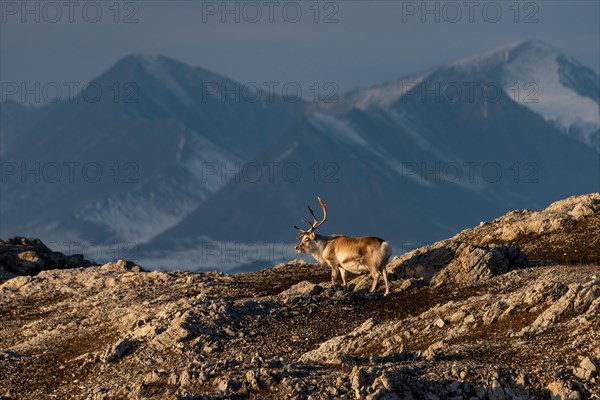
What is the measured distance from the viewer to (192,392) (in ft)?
134

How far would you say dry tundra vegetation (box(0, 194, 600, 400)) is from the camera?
40281 millimetres

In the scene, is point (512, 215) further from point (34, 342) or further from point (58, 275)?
point (34, 342)

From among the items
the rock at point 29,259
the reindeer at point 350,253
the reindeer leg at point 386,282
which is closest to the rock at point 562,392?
the reindeer at point 350,253

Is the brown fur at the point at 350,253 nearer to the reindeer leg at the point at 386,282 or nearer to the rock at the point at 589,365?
the reindeer leg at the point at 386,282

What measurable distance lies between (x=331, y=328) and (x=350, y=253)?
21.5 feet

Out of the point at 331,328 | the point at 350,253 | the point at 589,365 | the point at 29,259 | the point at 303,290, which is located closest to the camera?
the point at 589,365

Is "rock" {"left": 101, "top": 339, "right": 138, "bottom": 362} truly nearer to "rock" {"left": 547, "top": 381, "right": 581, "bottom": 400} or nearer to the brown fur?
the brown fur

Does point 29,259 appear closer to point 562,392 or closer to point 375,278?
point 375,278

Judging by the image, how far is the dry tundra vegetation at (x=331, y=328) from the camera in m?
40.3

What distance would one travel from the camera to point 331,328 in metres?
50.3

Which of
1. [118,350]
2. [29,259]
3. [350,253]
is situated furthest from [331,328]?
[29,259]

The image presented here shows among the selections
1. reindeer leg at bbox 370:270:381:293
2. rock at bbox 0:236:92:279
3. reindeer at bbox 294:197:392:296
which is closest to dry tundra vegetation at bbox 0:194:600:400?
reindeer leg at bbox 370:270:381:293

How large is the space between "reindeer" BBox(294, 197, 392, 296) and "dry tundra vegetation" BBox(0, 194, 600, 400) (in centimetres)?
71

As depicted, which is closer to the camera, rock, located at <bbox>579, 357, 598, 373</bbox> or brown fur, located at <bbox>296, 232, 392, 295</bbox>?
rock, located at <bbox>579, 357, 598, 373</bbox>
